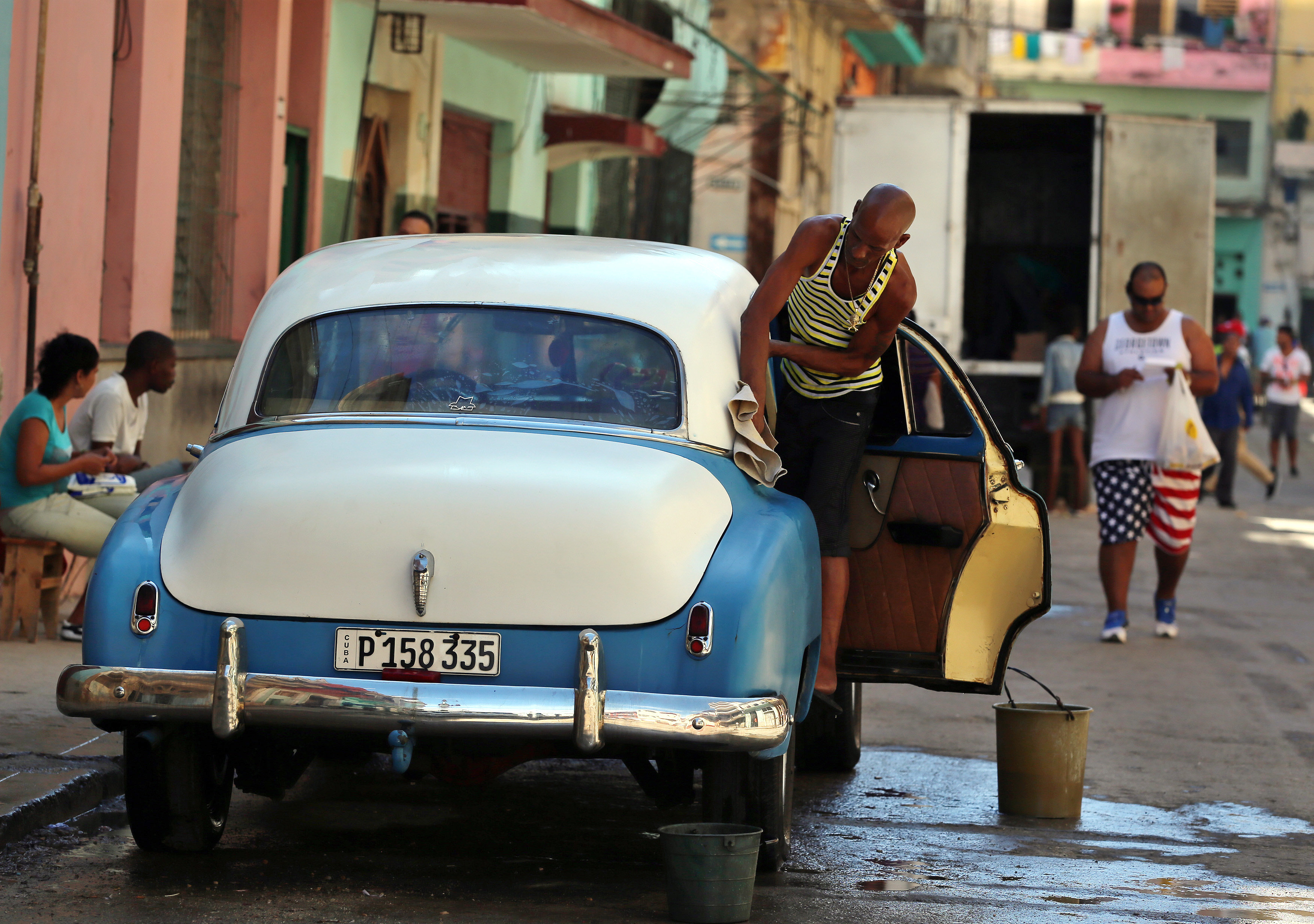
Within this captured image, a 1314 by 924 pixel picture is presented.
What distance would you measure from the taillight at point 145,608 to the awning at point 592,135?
49.1 feet

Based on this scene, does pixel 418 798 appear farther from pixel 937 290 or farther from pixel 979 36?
pixel 979 36

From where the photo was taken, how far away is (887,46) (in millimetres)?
36156

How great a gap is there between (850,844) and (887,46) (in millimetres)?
31972

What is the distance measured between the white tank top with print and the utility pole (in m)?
5.73

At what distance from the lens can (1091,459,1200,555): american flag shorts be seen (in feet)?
33.7

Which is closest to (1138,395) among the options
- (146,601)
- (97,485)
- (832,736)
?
(832,736)

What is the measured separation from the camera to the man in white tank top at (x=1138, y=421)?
1022cm

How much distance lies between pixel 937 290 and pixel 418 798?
11621 millimetres

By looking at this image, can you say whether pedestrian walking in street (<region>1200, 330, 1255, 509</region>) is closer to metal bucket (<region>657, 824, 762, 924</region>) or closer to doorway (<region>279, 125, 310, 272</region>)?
doorway (<region>279, 125, 310, 272</region>)

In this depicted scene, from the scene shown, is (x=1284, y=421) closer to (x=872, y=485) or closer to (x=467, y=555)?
(x=872, y=485)

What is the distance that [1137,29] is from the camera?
165 feet

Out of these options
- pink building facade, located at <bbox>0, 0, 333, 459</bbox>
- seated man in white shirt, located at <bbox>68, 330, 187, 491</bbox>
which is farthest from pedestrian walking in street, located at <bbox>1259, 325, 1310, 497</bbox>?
seated man in white shirt, located at <bbox>68, 330, 187, 491</bbox>

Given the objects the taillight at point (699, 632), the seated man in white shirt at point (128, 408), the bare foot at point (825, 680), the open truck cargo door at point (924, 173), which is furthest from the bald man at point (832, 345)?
the open truck cargo door at point (924, 173)

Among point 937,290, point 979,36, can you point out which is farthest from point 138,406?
point 979,36
